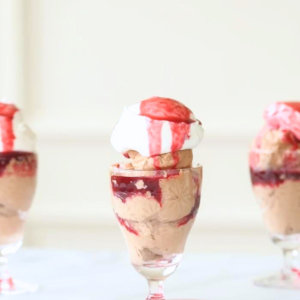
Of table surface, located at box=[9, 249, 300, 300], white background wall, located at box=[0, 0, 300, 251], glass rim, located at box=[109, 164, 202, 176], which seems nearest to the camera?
glass rim, located at box=[109, 164, 202, 176]

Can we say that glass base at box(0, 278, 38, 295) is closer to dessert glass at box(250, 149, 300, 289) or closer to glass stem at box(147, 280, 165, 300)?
glass stem at box(147, 280, 165, 300)

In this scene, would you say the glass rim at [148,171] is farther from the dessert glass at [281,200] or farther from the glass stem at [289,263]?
the glass stem at [289,263]

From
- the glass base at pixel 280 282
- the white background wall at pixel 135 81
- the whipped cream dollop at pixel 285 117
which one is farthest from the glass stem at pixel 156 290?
the white background wall at pixel 135 81

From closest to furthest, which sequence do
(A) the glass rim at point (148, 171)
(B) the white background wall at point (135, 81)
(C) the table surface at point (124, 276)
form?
(A) the glass rim at point (148, 171), (C) the table surface at point (124, 276), (B) the white background wall at point (135, 81)

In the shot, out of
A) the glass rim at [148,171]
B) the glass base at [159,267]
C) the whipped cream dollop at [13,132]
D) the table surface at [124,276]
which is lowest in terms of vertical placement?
the table surface at [124,276]

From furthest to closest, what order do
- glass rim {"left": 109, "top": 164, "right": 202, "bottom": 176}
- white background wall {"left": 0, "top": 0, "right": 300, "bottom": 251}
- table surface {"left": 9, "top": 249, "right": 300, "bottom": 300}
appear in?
white background wall {"left": 0, "top": 0, "right": 300, "bottom": 251}
table surface {"left": 9, "top": 249, "right": 300, "bottom": 300}
glass rim {"left": 109, "top": 164, "right": 202, "bottom": 176}

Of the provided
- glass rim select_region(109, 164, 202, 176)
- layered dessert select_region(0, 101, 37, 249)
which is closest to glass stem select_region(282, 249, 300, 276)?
glass rim select_region(109, 164, 202, 176)

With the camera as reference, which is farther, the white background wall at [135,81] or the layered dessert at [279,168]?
the white background wall at [135,81]

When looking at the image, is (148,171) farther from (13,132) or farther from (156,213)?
(13,132)
